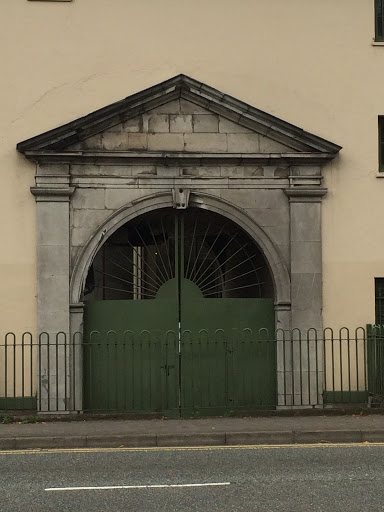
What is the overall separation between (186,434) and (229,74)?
6591 millimetres

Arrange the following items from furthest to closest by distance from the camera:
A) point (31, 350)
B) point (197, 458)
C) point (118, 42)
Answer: point (118, 42)
point (31, 350)
point (197, 458)

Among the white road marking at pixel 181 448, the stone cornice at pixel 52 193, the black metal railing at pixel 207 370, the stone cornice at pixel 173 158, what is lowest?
Answer: the white road marking at pixel 181 448

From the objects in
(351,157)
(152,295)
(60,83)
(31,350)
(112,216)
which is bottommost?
(31,350)

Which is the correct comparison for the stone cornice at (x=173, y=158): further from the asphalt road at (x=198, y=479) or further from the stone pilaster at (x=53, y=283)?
the asphalt road at (x=198, y=479)

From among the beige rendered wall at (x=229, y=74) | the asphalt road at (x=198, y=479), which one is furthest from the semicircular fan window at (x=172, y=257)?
the asphalt road at (x=198, y=479)

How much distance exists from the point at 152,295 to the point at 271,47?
4858mm

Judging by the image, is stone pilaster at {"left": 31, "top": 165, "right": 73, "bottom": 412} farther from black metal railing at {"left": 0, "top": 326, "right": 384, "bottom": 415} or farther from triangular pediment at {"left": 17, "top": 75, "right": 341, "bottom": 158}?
triangular pediment at {"left": 17, "top": 75, "right": 341, "bottom": 158}

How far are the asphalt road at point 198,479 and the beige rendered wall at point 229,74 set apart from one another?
450 centimetres

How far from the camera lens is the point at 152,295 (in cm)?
1486

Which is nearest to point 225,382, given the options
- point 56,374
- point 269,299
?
point 269,299

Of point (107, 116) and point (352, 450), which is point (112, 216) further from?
point (352, 450)

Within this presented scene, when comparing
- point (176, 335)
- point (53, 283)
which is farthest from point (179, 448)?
point (53, 283)

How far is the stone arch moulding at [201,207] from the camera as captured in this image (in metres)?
14.2

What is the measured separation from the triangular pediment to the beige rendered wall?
489 mm
